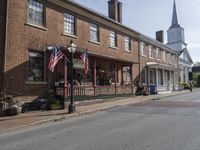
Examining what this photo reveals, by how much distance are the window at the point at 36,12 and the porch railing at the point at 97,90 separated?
4295mm

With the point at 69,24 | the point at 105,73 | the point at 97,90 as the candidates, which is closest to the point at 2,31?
the point at 69,24

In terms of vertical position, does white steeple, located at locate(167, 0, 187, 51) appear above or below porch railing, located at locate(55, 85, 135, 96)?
above

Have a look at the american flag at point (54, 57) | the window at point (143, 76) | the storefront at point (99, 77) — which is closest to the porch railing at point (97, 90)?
the storefront at point (99, 77)

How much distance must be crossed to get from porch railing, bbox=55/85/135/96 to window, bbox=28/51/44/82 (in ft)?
4.60

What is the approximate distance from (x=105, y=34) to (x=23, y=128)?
1442cm

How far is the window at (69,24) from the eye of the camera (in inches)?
760

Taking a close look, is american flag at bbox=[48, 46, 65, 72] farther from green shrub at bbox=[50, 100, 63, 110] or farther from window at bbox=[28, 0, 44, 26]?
window at bbox=[28, 0, 44, 26]

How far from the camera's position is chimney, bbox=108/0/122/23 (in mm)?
27516

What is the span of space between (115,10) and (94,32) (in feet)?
20.0

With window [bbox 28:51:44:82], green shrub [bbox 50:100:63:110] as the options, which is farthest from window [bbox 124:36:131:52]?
green shrub [bbox 50:100:63:110]

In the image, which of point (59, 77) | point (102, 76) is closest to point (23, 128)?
point (59, 77)

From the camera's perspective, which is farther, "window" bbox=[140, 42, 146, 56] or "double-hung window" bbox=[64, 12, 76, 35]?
"window" bbox=[140, 42, 146, 56]

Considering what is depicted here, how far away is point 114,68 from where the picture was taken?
24.7 meters

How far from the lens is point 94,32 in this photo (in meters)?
22.6
